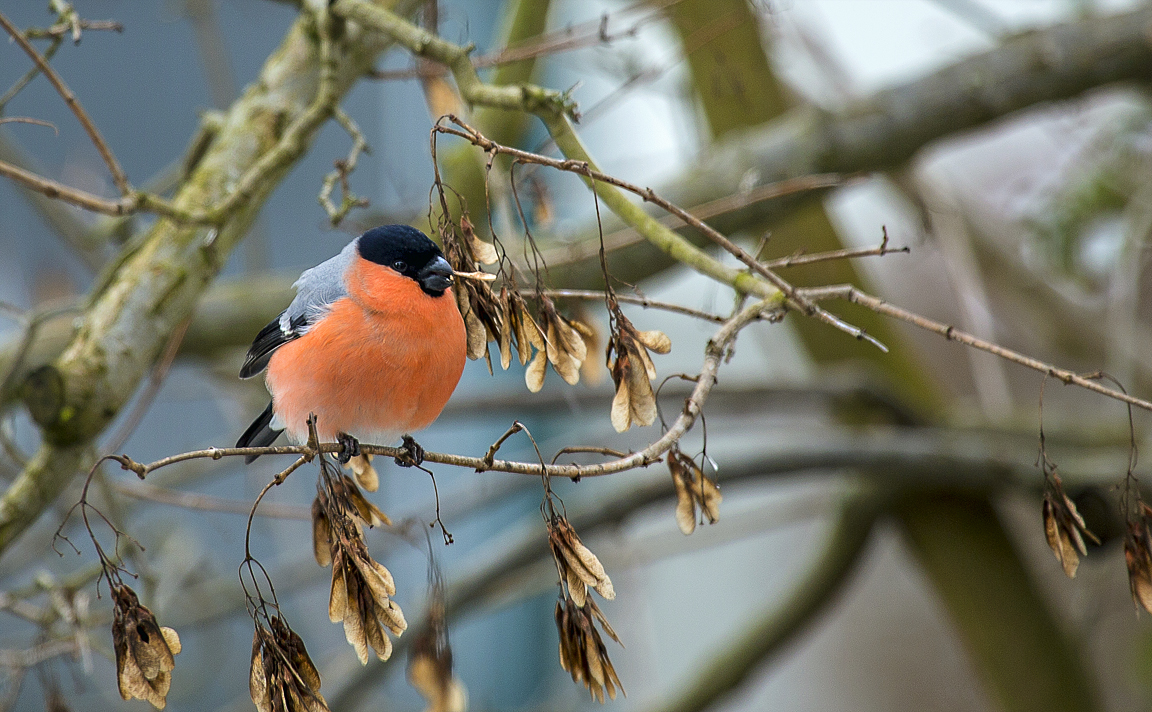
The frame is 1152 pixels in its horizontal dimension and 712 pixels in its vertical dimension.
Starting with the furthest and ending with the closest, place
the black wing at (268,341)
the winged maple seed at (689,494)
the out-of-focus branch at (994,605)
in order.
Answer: the out-of-focus branch at (994,605), the black wing at (268,341), the winged maple seed at (689,494)

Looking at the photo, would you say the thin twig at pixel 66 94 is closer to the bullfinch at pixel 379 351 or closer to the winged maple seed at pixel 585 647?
the bullfinch at pixel 379 351

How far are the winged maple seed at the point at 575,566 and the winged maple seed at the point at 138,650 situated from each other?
0.41 metres

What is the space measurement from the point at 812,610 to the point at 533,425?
251cm

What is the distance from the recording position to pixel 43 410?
1.55 m

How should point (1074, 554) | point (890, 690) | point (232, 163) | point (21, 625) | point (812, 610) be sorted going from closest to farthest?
point (1074, 554) < point (232, 163) < point (812, 610) < point (21, 625) < point (890, 690)

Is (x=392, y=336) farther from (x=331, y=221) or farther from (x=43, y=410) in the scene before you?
(x=43, y=410)

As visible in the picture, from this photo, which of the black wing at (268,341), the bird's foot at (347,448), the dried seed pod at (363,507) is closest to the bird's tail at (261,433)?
the black wing at (268,341)

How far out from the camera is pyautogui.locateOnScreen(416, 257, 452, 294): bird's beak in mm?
1358

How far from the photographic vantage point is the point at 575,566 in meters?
1.00

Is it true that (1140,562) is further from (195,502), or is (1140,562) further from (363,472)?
(195,502)

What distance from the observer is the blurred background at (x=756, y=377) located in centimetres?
257

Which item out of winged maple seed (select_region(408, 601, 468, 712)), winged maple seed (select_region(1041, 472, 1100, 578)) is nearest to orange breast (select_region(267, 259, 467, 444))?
winged maple seed (select_region(408, 601, 468, 712))

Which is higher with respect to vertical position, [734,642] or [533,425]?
[533,425]

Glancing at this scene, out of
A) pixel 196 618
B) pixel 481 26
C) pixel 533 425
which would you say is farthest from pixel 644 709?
pixel 481 26
